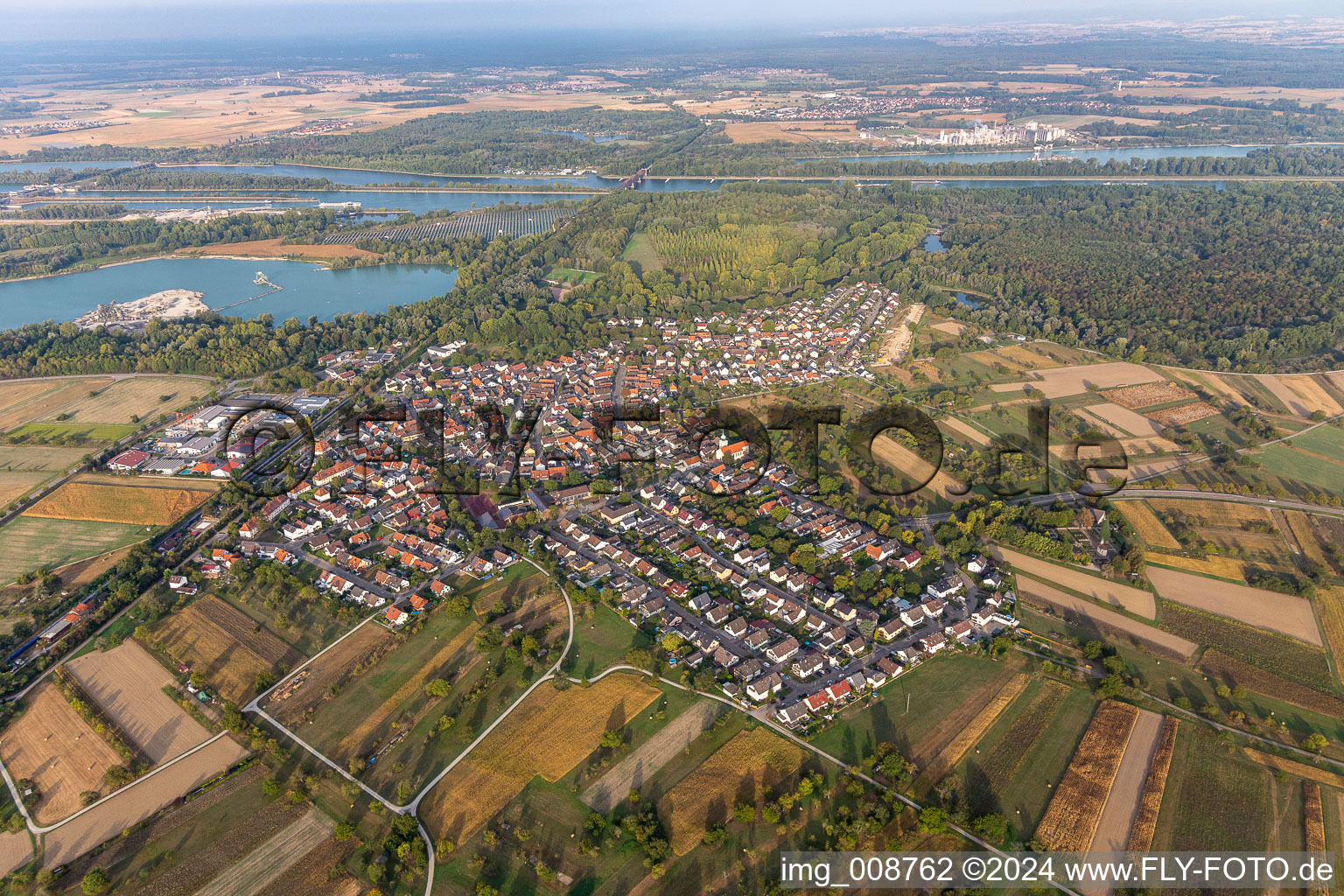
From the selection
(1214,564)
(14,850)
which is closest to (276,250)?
(14,850)

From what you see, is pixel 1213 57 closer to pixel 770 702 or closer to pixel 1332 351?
pixel 1332 351

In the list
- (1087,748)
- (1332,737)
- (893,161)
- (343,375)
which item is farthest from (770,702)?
(893,161)

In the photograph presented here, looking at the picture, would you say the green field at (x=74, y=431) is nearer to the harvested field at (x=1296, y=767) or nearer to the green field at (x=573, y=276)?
the green field at (x=573, y=276)

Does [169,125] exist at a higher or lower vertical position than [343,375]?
higher

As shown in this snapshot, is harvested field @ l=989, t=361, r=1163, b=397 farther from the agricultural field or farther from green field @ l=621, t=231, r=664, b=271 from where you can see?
green field @ l=621, t=231, r=664, b=271

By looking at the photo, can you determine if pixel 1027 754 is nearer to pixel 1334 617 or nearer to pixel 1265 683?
pixel 1265 683
